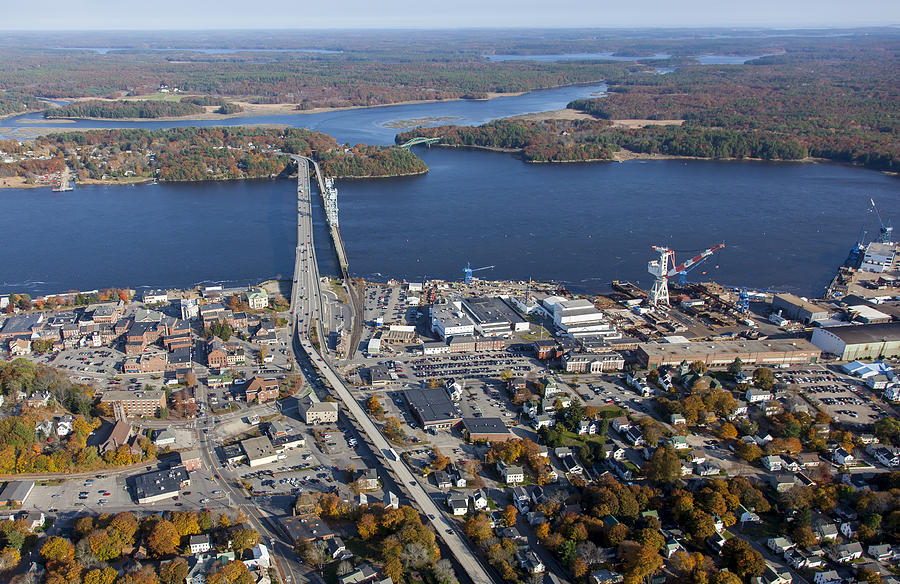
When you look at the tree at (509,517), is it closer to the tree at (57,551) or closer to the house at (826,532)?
the house at (826,532)

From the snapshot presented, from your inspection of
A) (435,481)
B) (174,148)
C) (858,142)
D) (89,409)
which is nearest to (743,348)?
(435,481)

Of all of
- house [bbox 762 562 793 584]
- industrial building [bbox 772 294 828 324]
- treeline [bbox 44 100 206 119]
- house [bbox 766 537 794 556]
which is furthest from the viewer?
treeline [bbox 44 100 206 119]

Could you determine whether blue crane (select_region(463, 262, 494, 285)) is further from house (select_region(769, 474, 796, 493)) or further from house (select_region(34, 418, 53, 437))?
house (select_region(34, 418, 53, 437))

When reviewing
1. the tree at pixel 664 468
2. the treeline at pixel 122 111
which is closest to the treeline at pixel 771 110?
the treeline at pixel 122 111

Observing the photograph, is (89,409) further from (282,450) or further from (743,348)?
(743,348)

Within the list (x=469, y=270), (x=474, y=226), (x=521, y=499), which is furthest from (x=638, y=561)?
(x=474, y=226)

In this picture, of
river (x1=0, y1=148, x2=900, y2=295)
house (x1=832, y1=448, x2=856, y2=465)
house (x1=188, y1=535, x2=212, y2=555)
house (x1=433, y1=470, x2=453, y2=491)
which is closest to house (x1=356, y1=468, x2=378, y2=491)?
house (x1=433, y1=470, x2=453, y2=491)

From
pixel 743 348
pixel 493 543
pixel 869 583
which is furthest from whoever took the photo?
pixel 743 348

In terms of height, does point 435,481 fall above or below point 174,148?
below
